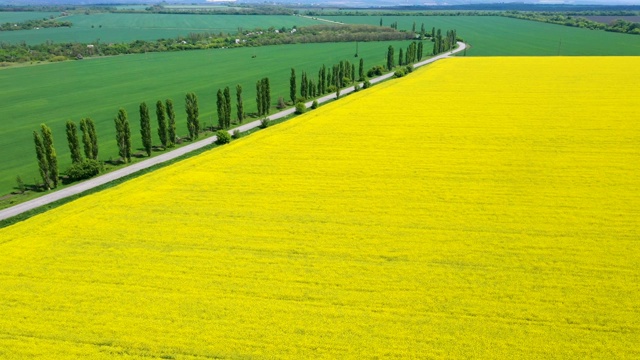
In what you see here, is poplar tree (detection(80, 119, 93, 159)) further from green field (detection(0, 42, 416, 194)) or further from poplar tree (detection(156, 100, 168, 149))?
poplar tree (detection(156, 100, 168, 149))

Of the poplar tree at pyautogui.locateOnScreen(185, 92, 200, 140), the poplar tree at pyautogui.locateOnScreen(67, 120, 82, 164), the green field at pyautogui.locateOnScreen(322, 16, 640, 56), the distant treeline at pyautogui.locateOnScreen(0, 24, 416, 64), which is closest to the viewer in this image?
the poplar tree at pyautogui.locateOnScreen(67, 120, 82, 164)

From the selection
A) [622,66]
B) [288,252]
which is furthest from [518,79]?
[288,252]

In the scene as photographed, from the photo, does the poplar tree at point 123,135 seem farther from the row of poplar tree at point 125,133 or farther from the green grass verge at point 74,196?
the green grass verge at point 74,196

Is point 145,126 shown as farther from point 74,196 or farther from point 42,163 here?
point 74,196

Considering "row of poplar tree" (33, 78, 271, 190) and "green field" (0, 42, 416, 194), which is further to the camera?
"green field" (0, 42, 416, 194)

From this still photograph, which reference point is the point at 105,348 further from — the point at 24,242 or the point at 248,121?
the point at 248,121

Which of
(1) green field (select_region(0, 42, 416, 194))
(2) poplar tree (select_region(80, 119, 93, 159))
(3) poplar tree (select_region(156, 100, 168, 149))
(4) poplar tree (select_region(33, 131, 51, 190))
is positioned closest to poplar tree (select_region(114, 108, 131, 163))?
(2) poplar tree (select_region(80, 119, 93, 159))

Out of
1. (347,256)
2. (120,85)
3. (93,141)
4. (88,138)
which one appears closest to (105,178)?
(93,141)

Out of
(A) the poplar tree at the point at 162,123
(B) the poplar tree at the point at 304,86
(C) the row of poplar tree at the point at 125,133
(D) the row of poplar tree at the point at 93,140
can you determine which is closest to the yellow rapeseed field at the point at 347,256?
(D) the row of poplar tree at the point at 93,140
